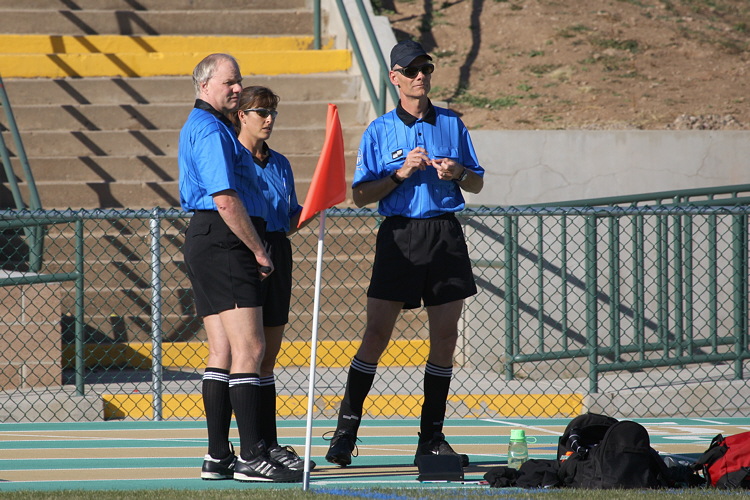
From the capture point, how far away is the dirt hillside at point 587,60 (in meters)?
12.9

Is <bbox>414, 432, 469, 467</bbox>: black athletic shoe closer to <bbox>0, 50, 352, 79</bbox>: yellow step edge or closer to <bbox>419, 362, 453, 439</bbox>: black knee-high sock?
<bbox>419, 362, 453, 439</bbox>: black knee-high sock

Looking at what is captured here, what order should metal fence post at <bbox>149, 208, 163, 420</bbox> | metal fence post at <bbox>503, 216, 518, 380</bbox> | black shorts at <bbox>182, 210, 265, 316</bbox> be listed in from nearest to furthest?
black shorts at <bbox>182, 210, 265, 316</bbox> < metal fence post at <bbox>149, 208, 163, 420</bbox> < metal fence post at <bbox>503, 216, 518, 380</bbox>

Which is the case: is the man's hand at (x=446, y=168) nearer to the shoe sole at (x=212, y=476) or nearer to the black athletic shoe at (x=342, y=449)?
the black athletic shoe at (x=342, y=449)

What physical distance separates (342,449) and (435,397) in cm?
59

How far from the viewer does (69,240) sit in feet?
31.7

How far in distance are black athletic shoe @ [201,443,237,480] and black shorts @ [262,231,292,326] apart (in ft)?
2.39

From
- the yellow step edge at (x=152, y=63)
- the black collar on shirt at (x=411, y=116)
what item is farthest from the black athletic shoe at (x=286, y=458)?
the yellow step edge at (x=152, y=63)

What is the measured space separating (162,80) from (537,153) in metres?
4.38

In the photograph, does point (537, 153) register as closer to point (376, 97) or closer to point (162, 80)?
point (376, 97)

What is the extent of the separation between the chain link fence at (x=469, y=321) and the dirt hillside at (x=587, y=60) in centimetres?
320

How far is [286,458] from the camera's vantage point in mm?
5551

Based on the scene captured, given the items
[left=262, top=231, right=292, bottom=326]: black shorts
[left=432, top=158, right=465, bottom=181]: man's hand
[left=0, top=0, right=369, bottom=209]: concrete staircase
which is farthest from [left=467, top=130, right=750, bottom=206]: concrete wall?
[left=262, top=231, right=292, bottom=326]: black shorts

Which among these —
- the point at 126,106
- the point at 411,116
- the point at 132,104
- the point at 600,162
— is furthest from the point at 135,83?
the point at 411,116

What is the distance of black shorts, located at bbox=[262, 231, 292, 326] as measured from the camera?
5641 mm
